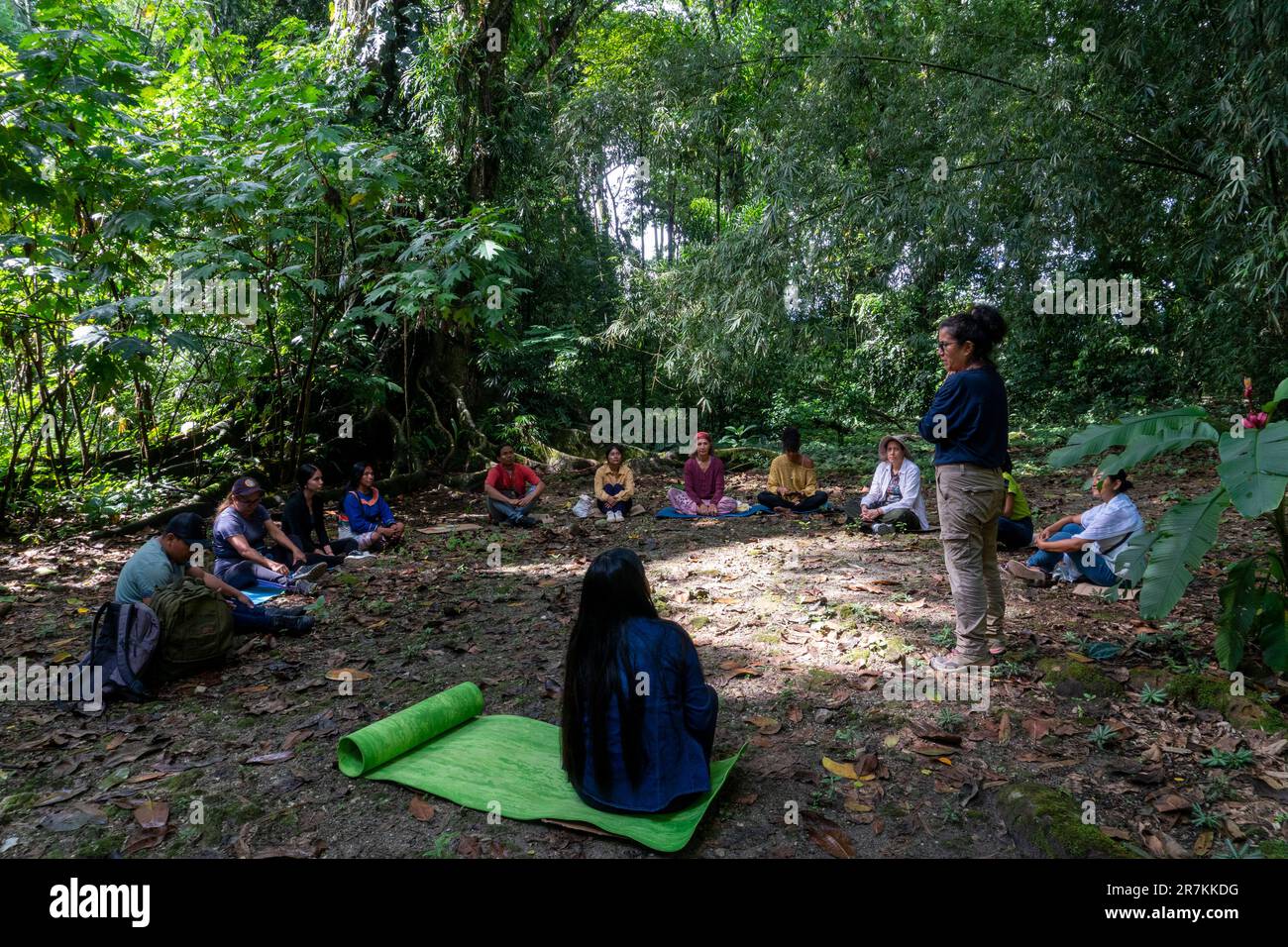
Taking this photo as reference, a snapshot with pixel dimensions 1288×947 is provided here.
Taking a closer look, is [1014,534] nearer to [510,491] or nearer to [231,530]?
[510,491]

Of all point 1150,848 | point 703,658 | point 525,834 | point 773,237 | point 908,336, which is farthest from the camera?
point 908,336

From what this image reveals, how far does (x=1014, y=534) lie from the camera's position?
669cm

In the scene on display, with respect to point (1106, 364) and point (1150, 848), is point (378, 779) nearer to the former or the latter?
point (1150, 848)

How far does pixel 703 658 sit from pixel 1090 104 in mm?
8139

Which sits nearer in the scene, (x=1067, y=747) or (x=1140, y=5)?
(x=1067, y=747)

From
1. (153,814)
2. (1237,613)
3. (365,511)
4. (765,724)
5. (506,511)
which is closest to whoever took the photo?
(153,814)

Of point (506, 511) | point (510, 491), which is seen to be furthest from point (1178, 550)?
point (510, 491)

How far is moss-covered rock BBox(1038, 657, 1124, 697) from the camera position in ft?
13.0

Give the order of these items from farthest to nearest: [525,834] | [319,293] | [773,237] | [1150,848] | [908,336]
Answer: [908,336] < [773,237] < [319,293] < [525,834] < [1150,848]

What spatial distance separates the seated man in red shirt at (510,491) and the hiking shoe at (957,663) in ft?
18.8

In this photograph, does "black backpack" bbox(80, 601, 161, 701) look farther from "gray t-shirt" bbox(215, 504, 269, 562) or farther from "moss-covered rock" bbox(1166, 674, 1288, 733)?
"moss-covered rock" bbox(1166, 674, 1288, 733)

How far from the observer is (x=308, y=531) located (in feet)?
23.8

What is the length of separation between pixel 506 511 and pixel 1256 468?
7390mm

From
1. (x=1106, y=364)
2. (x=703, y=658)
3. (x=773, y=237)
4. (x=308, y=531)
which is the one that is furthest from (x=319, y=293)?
(x=1106, y=364)
